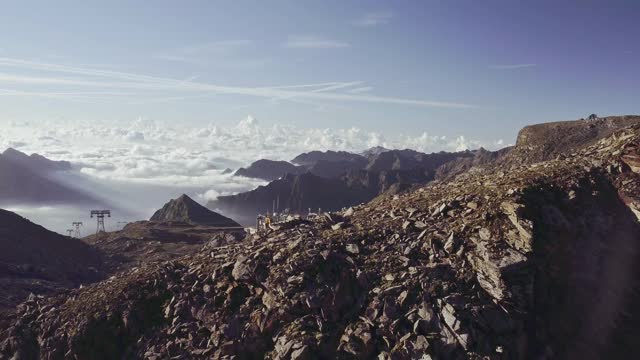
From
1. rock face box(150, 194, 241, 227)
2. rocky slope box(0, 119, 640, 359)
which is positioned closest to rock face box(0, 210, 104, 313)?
rocky slope box(0, 119, 640, 359)

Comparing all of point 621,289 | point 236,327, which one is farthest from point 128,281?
point 621,289

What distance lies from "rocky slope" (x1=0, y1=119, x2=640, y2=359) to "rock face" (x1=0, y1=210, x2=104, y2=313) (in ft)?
87.2

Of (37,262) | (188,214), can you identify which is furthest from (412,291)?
(188,214)

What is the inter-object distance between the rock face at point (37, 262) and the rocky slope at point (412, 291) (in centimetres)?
2657

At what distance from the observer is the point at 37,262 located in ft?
252

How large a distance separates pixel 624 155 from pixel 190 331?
30.4 meters

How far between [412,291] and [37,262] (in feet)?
237

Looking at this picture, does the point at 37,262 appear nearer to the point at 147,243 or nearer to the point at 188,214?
the point at 147,243

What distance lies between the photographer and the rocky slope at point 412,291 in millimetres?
22766

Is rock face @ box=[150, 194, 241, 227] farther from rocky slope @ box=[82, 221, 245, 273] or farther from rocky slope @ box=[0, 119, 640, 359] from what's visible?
rocky slope @ box=[0, 119, 640, 359]

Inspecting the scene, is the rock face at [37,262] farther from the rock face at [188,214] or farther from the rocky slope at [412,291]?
the rock face at [188,214]

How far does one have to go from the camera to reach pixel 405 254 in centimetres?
2691

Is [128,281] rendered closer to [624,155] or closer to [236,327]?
[236,327]

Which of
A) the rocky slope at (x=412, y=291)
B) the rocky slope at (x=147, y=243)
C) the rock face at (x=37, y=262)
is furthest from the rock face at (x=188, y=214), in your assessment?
the rocky slope at (x=412, y=291)
